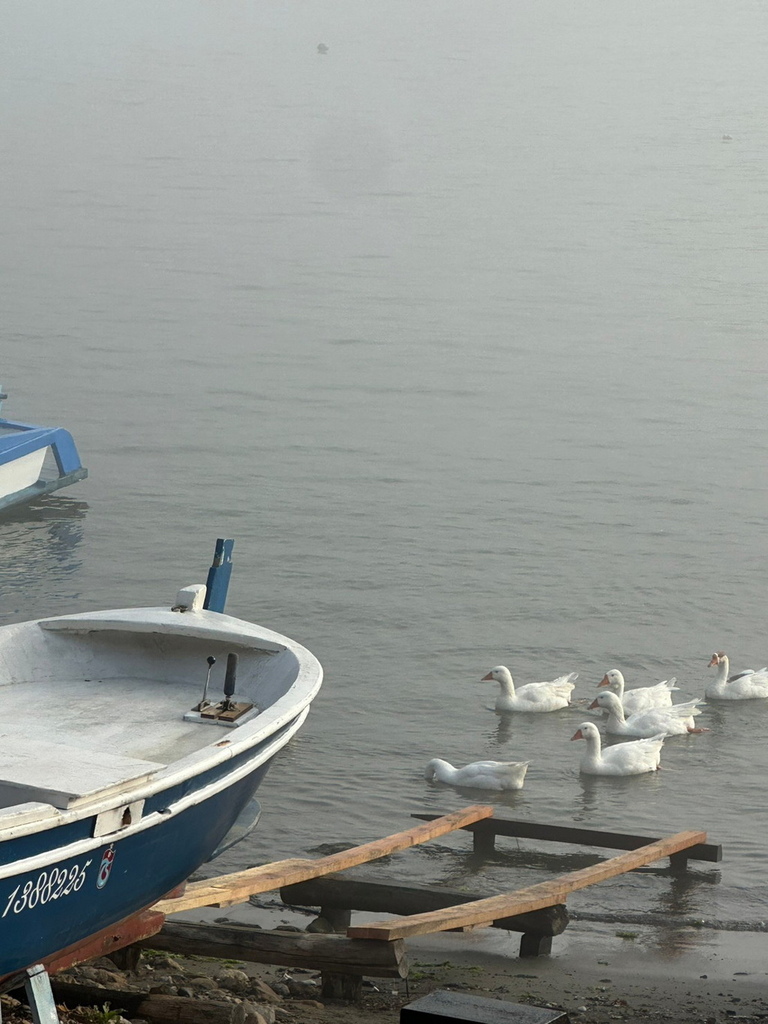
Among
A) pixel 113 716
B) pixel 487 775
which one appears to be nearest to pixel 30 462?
pixel 487 775

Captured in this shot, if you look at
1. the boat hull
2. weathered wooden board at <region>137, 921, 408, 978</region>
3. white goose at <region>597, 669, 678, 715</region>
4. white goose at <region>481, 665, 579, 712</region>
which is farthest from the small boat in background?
weathered wooden board at <region>137, 921, 408, 978</region>

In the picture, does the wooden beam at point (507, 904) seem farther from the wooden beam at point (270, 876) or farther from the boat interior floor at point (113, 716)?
the boat interior floor at point (113, 716)

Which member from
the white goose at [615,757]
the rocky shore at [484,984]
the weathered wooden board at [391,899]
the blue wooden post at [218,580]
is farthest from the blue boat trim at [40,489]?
the rocky shore at [484,984]

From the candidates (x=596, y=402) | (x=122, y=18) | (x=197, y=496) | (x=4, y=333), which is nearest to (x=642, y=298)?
(x=596, y=402)

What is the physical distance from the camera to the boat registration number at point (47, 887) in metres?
6.79

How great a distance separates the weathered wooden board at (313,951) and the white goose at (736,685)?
24.6ft

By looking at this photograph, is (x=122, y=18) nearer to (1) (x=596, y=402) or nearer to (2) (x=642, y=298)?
(2) (x=642, y=298)

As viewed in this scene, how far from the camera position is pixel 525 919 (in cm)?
920

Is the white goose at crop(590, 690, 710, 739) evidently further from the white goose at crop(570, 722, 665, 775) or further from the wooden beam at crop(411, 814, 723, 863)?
the wooden beam at crop(411, 814, 723, 863)

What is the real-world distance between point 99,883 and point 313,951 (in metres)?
1.31

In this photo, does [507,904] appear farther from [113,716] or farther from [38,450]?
[38,450]

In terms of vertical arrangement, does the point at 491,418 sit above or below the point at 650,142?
below

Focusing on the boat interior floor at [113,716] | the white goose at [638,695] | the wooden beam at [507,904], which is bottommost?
the wooden beam at [507,904]

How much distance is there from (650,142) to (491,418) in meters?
42.2
